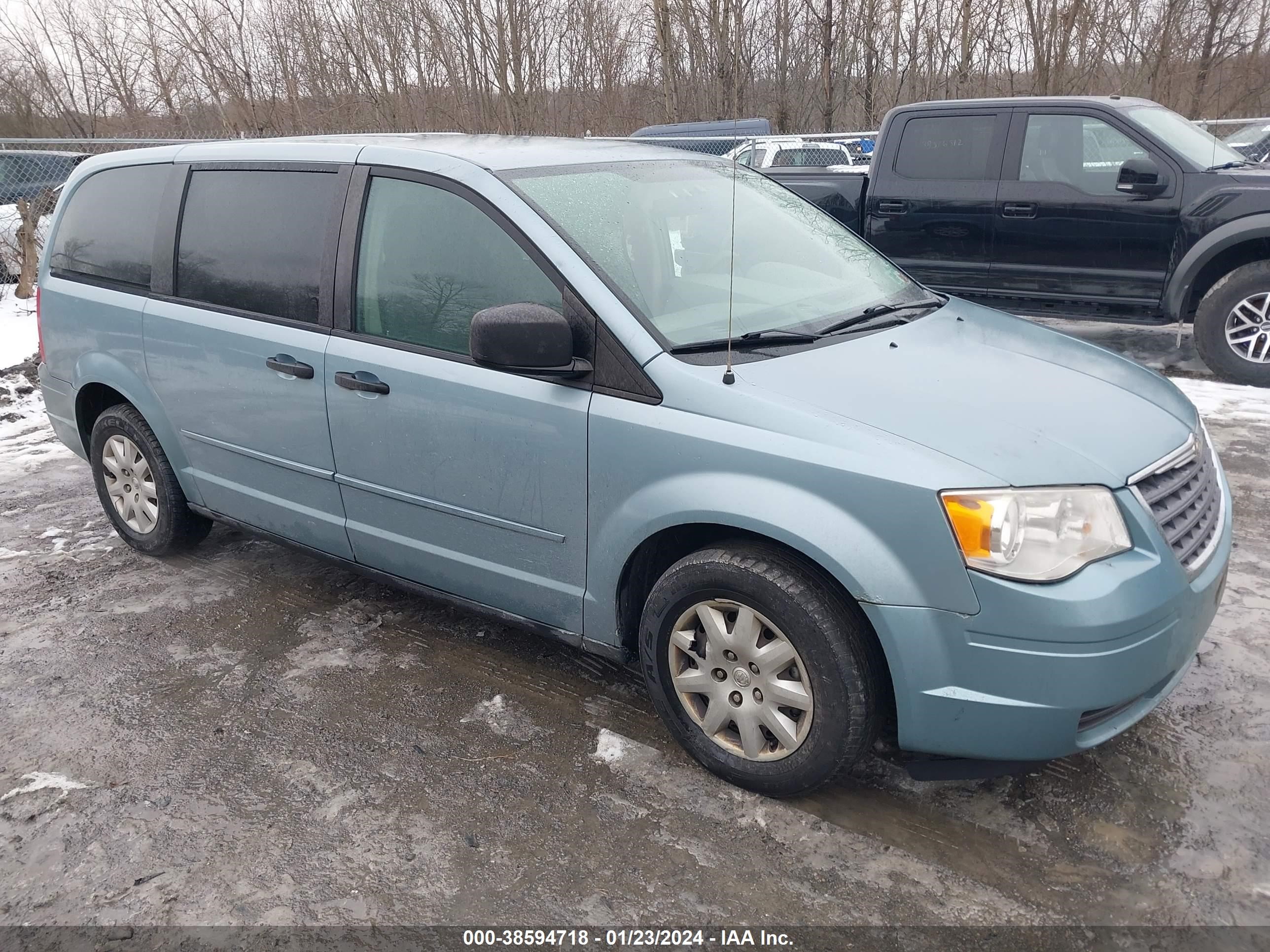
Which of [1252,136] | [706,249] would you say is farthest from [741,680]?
[1252,136]

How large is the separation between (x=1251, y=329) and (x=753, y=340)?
5.47m

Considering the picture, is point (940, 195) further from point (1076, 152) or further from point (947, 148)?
point (1076, 152)

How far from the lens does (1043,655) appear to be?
92.2 inches

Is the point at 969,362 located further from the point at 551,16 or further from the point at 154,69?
the point at 154,69

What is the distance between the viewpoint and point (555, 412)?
2928 millimetres

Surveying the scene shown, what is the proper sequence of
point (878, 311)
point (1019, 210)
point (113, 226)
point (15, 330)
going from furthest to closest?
point (15, 330) → point (1019, 210) → point (113, 226) → point (878, 311)

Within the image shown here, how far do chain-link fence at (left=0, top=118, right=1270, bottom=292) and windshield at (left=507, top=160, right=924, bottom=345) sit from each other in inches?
271

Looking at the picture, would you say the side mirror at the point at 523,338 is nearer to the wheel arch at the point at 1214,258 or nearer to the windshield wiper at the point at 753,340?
the windshield wiper at the point at 753,340

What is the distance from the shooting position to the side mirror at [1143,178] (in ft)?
22.6

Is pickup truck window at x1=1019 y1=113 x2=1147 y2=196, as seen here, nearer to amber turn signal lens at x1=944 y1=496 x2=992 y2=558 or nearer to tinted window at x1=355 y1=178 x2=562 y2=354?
tinted window at x1=355 y1=178 x2=562 y2=354

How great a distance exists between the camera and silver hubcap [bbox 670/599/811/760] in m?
2.66

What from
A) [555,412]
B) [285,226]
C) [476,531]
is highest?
[285,226]

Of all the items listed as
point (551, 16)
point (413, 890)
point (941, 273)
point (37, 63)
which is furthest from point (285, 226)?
point (37, 63)

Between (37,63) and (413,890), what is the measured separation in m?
25.0
